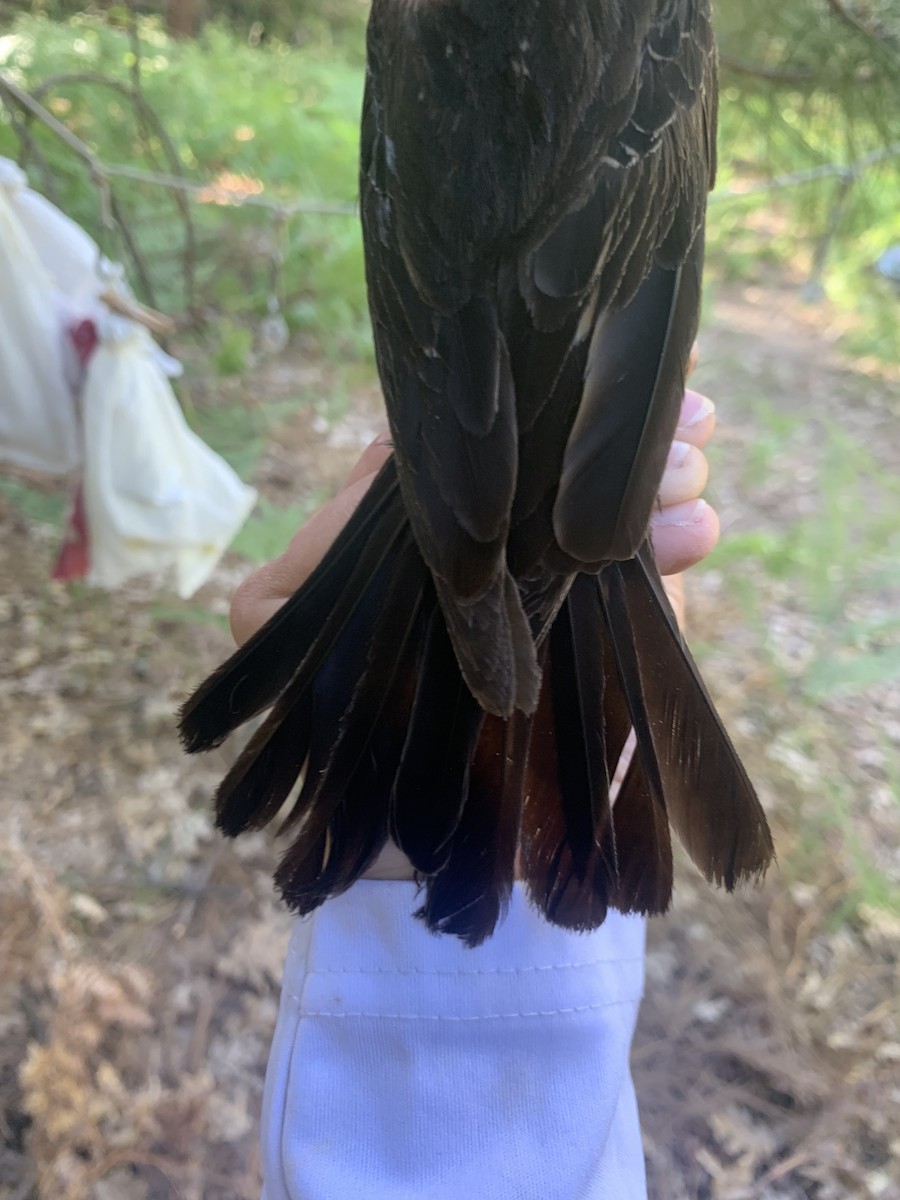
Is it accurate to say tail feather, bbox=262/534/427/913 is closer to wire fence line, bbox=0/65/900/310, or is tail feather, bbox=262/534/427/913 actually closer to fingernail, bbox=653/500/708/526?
fingernail, bbox=653/500/708/526

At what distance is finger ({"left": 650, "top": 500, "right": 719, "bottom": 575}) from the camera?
1185 mm

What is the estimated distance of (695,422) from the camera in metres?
1.31

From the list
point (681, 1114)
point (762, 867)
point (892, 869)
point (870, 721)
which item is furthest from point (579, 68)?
point (870, 721)

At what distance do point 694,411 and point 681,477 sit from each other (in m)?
0.18

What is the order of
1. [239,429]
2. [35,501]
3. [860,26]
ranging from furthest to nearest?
[239,429] < [35,501] < [860,26]

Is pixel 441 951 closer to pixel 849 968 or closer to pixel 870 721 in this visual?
pixel 849 968

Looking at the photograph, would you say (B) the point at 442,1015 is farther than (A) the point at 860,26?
No

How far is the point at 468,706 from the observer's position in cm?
94

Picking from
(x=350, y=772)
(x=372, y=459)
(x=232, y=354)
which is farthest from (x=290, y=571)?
(x=232, y=354)

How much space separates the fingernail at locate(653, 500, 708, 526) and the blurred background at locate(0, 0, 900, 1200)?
136 centimetres

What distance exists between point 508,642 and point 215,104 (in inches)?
187

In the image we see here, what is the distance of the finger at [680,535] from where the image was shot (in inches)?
46.6

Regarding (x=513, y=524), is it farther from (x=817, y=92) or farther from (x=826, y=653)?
(x=826, y=653)

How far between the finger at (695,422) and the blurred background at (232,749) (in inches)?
45.5
